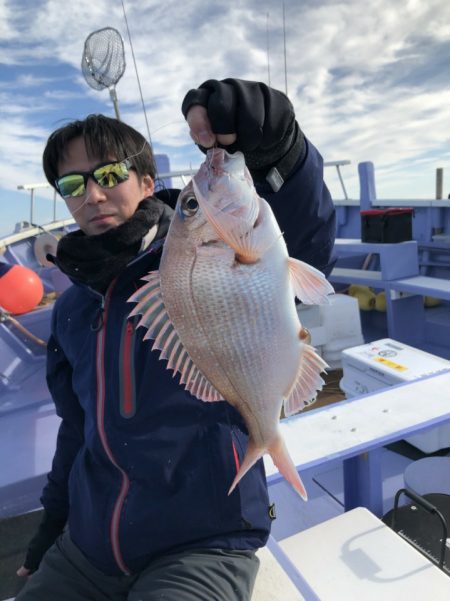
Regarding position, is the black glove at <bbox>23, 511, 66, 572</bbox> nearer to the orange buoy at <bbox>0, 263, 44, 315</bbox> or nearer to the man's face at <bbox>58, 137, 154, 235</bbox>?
the man's face at <bbox>58, 137, 154, 235</bbox>

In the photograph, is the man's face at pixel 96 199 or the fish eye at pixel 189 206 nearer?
the fish eye at pixel 189 206

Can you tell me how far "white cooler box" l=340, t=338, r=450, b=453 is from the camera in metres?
3.28

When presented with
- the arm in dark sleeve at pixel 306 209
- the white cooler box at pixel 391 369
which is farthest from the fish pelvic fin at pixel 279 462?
the white cooler box at pixel 391 369

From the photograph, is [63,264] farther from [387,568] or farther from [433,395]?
[433,395]

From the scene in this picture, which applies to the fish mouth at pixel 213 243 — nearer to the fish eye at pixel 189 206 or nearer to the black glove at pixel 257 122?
the fish eye at pixel 189 206

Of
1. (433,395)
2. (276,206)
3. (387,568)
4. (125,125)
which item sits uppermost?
(125,125)

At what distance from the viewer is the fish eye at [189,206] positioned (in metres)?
1.16

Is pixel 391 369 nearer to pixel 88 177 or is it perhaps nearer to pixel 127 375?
pixel 127 375

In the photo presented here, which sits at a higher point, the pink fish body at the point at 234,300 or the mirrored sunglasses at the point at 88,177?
the mirrored sunglasses at the point at 88,177

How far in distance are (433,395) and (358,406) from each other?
0.46 metres

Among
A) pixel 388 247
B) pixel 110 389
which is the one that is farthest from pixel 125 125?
pixel 388 247

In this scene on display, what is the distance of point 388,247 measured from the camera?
17.5 ft

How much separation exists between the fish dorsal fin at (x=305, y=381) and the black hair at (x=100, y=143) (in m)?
1.02

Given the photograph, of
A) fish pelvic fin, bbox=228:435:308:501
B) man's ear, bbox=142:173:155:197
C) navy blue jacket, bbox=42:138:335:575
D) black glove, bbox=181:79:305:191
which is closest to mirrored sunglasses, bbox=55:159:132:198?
man's ear, bbox=142:173:155:197
